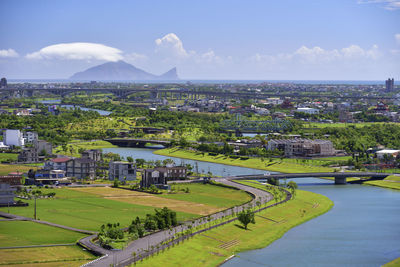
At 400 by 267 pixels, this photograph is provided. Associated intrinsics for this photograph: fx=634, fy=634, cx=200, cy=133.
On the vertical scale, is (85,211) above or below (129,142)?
above

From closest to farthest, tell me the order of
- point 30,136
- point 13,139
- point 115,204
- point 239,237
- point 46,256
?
point 46,256, point 239,237, point 115,204, point 13,139, point 30,136

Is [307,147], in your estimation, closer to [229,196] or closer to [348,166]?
[348,166]

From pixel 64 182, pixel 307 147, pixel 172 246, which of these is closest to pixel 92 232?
pixel 172 246

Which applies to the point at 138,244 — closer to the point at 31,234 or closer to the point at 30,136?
the point at 31,234

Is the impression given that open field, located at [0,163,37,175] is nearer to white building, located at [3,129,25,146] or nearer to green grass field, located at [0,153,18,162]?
green grass field, located at [0,153,18,162]

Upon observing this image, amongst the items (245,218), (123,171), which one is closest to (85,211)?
(245,218)

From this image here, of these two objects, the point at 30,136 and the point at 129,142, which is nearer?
the point at 30,136

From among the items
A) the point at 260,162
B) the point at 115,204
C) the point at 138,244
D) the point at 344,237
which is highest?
the point at 138,244

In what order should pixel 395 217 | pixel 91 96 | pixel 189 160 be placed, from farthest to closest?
pixel 91 96 < pixel 189 160 < pixel 395 217
